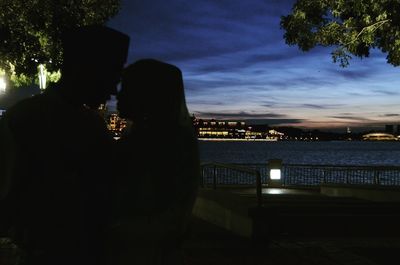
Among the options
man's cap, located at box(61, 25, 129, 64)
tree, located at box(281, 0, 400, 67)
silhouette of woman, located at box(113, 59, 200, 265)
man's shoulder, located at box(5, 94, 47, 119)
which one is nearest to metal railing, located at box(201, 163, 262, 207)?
tree, located at box(281, 0, 400, 67)

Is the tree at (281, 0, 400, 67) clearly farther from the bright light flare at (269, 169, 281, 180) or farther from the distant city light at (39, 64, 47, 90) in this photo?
the bright light flare at (269, 169, 281, 180)

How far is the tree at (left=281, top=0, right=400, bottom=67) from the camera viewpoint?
11727 millimetres

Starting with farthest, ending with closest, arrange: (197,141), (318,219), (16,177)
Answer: (318,219), (197,141), (16,177)

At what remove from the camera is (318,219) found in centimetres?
1070

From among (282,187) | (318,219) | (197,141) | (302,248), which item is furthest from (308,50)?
(197,141)

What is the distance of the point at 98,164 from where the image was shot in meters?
1.90

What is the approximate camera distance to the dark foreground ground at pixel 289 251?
805cm

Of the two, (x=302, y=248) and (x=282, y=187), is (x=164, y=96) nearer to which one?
(x=302, y=248)

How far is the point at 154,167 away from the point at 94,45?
497mm

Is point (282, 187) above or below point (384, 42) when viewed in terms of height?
below

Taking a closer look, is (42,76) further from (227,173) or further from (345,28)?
(227,173)

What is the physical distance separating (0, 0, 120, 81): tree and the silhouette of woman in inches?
370

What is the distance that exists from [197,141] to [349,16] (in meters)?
11.2

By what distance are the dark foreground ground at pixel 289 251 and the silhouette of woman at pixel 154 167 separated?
570 cm
